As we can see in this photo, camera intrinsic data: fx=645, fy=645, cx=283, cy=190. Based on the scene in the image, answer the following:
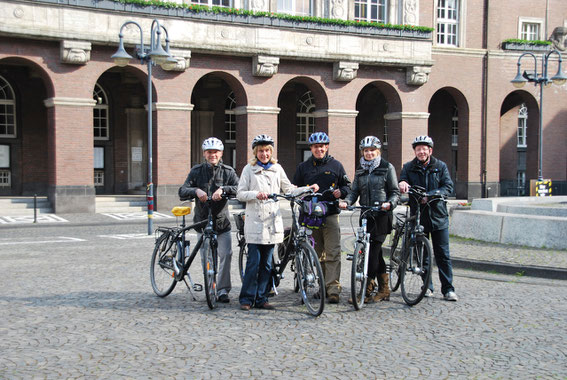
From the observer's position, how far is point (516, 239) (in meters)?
11.6

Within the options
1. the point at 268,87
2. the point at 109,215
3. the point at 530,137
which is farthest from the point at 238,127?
the point at 530,137

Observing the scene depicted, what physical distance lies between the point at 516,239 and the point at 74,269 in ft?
25.1

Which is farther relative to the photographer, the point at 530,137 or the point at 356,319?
the point at 530,137

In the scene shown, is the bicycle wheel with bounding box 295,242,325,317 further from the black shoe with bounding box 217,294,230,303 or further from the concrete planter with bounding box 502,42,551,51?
the concrete planter with bounding box 502,42,551,51

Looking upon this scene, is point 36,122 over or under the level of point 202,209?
over

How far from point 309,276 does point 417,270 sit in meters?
1.40

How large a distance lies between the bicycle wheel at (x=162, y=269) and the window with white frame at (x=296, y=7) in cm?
2005

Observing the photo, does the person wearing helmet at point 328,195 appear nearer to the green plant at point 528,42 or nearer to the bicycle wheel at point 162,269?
the bicycle wheel at point 162,269

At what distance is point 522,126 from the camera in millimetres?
39375

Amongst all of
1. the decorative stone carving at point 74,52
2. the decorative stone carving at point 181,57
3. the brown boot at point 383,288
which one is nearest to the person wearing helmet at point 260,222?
the brown boot at point 383,288

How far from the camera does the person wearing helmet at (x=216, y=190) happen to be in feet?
24.4

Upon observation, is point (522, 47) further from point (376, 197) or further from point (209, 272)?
point (209, 272)

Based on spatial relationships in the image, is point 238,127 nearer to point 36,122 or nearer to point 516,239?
point 36,122

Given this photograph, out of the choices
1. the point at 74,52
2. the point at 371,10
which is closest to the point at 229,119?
the point at 371,10
